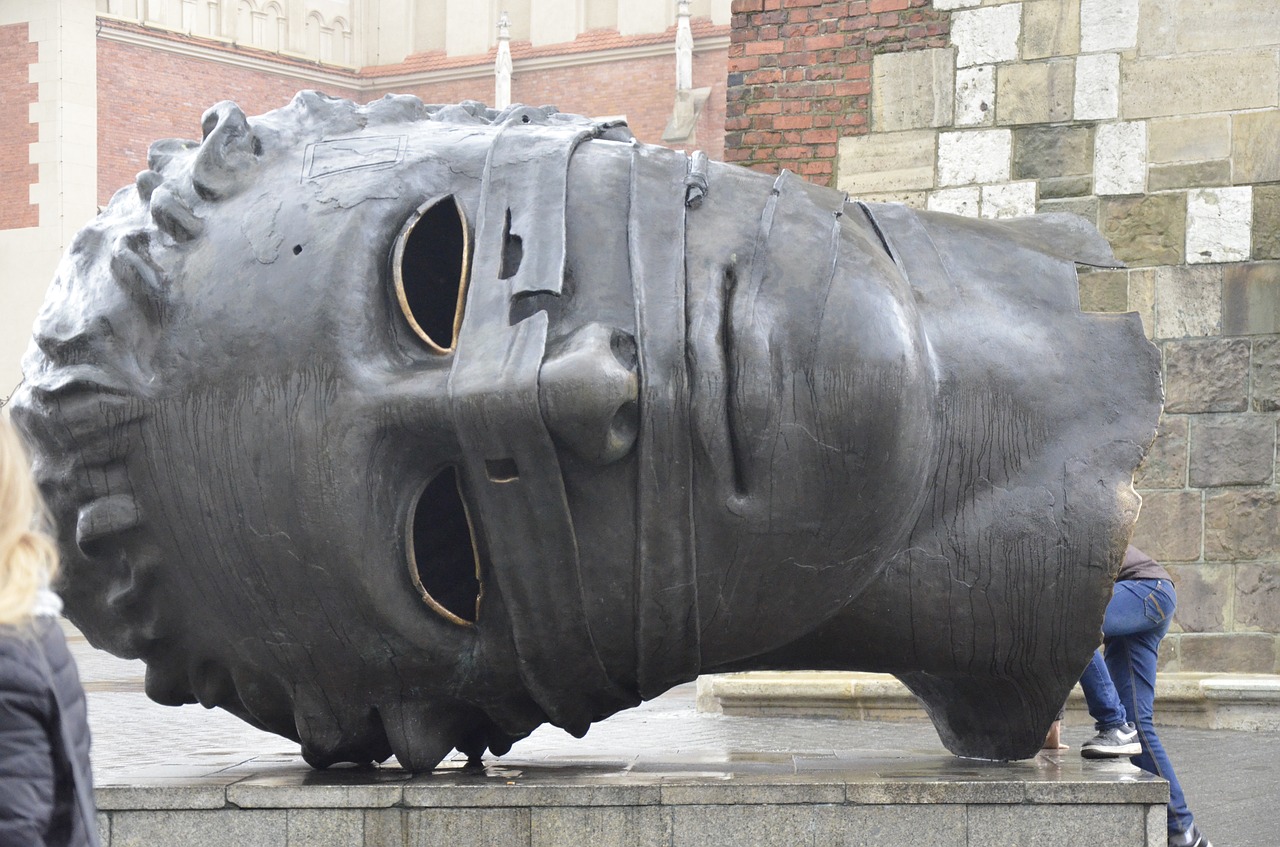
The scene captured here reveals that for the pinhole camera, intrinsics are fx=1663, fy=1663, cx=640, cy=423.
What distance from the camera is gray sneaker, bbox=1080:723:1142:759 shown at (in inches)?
205

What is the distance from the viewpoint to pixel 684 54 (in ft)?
104

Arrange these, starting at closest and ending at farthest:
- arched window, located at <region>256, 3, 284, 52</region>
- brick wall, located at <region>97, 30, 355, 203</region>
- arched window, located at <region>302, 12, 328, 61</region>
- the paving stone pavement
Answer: the paving stone pavement < brick wall, located at <region>97, 30, 355, 203</region> < arched window, located at <region>256, 3, 284, 52</region> < arched window, located at <region>302, 12, 328, 61</region>

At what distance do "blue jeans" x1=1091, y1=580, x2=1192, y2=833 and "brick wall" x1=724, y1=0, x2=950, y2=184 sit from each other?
4190 mm

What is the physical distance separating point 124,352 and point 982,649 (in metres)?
2.12

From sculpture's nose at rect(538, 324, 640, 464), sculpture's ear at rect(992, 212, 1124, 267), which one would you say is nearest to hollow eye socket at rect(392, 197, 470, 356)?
sculpture's nose at rect(538, 324, 640, 464)

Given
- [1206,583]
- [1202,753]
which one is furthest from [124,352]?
[1206,583]

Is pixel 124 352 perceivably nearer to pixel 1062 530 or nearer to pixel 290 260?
pixel 290 260

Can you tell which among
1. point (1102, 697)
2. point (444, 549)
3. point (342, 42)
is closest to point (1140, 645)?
point (1102, 697)

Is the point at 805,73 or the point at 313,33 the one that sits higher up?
the point at 313,33

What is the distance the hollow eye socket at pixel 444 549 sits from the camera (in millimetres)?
4059

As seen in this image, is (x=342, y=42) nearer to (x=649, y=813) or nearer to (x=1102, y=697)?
(x=1102, y=697)

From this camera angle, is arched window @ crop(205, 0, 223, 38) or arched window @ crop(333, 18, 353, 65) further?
arched window @ crop(333, 18, 353, 65)

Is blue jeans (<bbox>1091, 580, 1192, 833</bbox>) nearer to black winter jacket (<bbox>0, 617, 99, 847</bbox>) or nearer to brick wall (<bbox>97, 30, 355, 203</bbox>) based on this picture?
black winter jacket (<bbox>0, 617, 99, 847</bbox>)

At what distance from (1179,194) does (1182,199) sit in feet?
0.10
